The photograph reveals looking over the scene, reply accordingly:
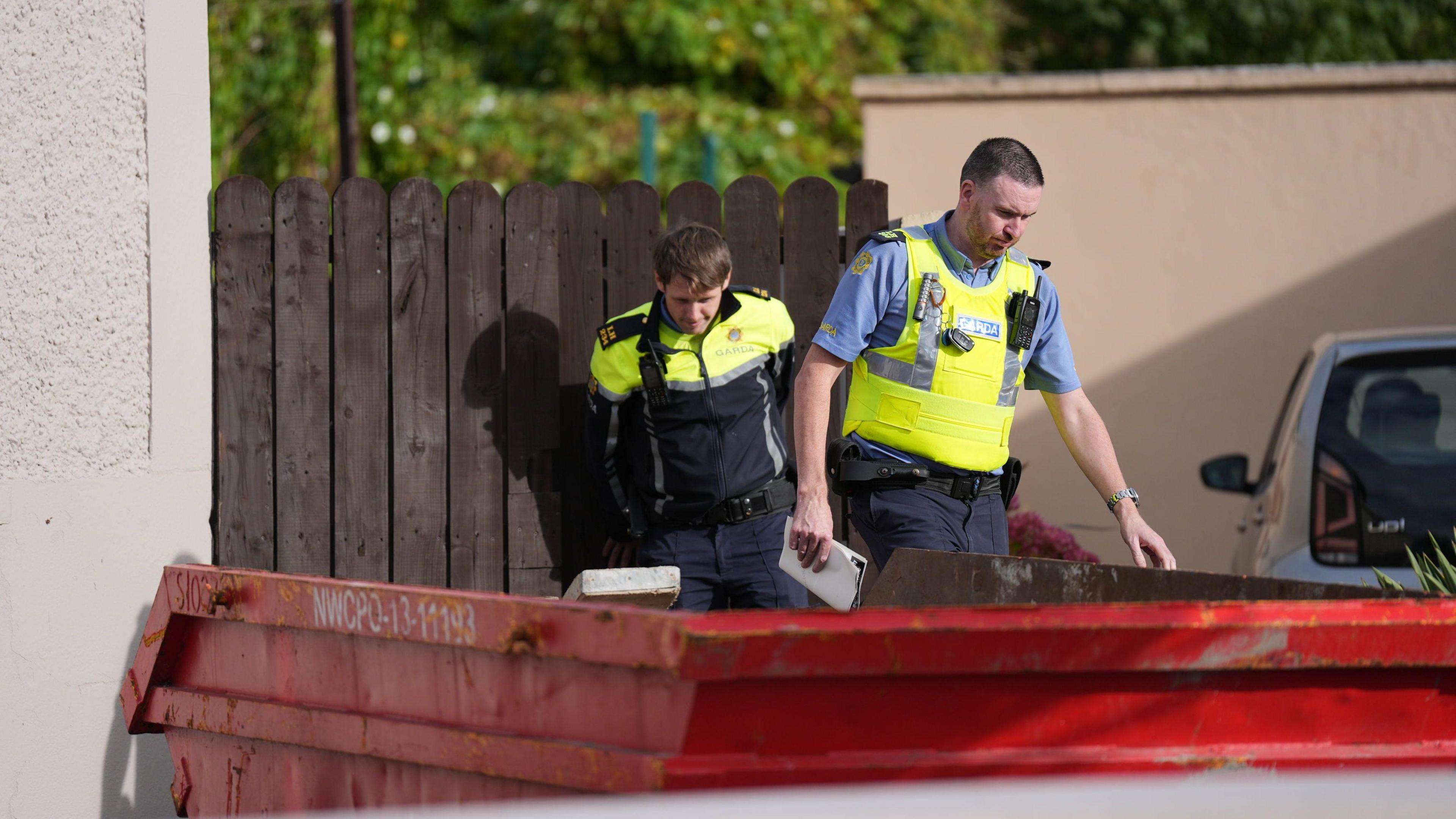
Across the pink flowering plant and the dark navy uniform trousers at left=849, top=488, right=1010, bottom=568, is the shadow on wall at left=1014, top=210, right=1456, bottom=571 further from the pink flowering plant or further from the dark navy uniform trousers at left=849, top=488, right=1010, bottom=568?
the dark navy uniform trousers at left=849, top=488, right=1010, bottom=568

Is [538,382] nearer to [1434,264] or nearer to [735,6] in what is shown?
[1434,264]

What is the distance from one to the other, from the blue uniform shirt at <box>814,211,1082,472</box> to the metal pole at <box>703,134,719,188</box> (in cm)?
752

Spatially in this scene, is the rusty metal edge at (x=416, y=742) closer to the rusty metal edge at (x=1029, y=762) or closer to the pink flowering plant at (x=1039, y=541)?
the rusty metal edge at (x=1029, y=762)

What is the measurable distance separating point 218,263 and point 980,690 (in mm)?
3215

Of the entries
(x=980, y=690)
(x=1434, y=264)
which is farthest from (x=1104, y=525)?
(x=980, y=690)

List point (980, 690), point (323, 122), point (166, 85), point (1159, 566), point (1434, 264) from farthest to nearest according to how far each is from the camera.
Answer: point (323, 122)
point (1434, 264)
point (166, 85)
point (1159, 566)
point (980, 690)

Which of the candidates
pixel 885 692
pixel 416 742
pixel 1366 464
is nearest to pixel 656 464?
pixel 416 742

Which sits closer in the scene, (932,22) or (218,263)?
(218,263)

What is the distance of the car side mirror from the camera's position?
18.3ft

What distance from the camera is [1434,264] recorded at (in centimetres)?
784

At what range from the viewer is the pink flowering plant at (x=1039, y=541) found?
6.02 metres

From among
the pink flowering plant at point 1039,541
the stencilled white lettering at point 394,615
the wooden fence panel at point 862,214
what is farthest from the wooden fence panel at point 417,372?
the pink flowering plant at point 1039,541

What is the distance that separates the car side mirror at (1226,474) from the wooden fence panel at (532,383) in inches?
106

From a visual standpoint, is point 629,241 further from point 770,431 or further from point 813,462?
point 813,462
